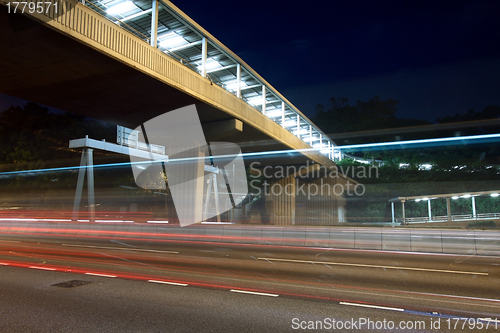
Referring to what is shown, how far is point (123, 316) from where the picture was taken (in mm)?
5152

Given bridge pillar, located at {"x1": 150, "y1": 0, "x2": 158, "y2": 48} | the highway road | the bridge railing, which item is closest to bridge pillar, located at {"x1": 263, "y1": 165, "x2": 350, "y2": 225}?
the bridge railing

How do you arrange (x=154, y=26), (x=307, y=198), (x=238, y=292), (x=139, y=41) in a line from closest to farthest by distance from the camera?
(x=238, y=292), (x=139, y=41), (x=154, y=26), (x=307, y=198)

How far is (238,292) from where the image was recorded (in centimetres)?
667

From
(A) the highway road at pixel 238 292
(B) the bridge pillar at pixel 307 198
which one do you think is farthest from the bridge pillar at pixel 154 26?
(B) the bridge pillar at pixel 307 198

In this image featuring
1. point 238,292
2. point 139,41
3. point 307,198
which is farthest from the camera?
point 307,198

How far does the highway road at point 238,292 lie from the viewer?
4.96 m

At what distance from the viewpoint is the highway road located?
16.3ft

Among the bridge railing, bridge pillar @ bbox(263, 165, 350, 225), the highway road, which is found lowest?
the highway road

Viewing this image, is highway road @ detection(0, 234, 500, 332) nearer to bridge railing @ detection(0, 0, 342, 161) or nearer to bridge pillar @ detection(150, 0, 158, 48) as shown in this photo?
bridge railing @ detection(0, 0, 342, 161)

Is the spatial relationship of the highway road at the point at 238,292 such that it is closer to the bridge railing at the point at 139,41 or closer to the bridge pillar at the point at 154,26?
the bridge railing at the point at 139,41

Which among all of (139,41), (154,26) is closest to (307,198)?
(154,26)

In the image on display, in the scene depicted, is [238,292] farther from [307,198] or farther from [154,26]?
[307,198]

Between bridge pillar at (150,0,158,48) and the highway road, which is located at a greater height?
bridge pillar at (150,0,158,48)

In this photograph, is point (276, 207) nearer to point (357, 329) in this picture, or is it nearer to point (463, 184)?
point (463, 184)
